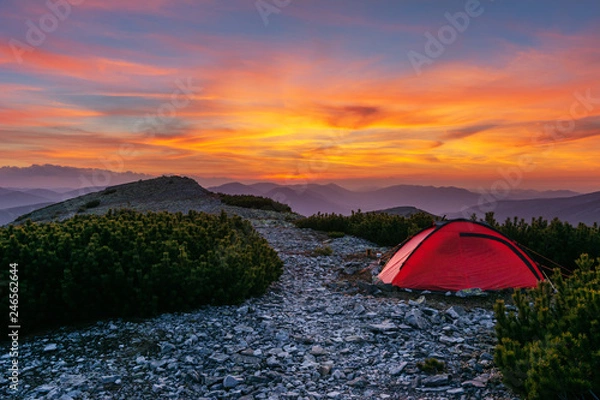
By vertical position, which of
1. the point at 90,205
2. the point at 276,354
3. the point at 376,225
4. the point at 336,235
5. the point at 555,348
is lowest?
the point at 276,354

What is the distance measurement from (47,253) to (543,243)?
611 inches

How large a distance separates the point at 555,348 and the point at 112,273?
811 cm

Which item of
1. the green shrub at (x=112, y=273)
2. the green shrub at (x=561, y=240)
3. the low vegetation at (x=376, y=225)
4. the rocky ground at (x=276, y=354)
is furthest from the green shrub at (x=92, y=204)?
the green shrub at (x=561, y=240)

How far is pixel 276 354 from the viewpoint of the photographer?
25.8 ft

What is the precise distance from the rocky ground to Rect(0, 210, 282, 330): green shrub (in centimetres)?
41

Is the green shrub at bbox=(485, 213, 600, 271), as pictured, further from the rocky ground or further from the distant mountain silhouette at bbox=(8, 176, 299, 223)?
the distant mountain silhouette at bbox=(8, 176, 299, 223)

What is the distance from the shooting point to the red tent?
1183 cm

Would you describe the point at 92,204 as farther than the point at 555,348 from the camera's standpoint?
Yes

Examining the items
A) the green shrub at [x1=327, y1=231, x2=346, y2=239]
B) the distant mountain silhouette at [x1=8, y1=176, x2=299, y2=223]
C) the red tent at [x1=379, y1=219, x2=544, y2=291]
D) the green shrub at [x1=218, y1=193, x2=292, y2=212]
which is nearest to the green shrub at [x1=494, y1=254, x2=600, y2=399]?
the red tent at [x1=379, y1=219, x2=544, y2=291]

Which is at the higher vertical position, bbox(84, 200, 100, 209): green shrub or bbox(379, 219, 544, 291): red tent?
bbox(84, 200, 100, 209): green shrub

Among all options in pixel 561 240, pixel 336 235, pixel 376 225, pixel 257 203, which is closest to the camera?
pixel 561 240

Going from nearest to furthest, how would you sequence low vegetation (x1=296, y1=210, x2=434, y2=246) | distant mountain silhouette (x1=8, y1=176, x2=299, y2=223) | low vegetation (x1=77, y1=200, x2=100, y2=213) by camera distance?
low vegetation (x1=296, y1=210, x2=434, y2=246), distant mountain silhouette (x1=8, y1=176, x2=299, y2=223), low vegetation (x1=77, y1=200, x2=100, y2=213)

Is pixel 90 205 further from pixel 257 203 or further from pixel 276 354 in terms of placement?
pixel 276 354

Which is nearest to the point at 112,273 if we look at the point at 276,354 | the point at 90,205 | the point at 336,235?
the point at 276,354
